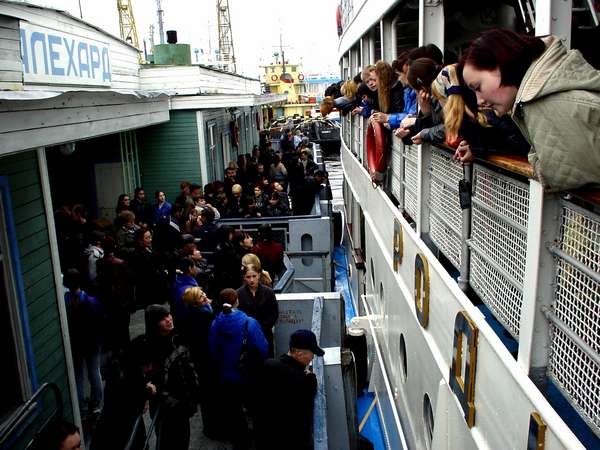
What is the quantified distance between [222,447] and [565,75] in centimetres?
496

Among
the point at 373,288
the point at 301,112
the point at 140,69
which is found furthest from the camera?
the point at 301,112

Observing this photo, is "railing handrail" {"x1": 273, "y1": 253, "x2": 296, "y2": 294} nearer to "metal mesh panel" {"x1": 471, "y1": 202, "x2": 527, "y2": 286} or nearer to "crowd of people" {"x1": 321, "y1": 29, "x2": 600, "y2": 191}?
"metal mesh panel" {"x1": 471, "y1": 202, "x2": 527, "y2": 286}

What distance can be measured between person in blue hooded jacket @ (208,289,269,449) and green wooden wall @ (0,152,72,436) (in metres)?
1.69

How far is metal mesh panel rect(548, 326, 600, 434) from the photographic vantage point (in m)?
1.94

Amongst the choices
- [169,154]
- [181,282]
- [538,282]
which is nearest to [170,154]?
[169,154]

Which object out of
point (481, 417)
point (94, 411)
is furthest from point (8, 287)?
point (481, 417)

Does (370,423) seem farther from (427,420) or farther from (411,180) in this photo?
(411,180)

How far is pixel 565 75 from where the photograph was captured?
5.68 feet

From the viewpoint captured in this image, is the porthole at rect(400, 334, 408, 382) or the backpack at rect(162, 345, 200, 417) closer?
the backpack at rect(162, 345, 200, 417)

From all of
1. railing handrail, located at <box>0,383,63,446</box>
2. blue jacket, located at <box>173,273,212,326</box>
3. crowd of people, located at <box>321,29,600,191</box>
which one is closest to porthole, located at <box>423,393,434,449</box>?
→ crowd of people, located at <box>321,29,600,191</box>

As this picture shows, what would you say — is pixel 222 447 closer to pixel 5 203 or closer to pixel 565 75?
pixel 5 203

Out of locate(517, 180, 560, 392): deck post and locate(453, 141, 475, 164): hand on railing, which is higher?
locate(453, 141, 475, 164): hand on railing

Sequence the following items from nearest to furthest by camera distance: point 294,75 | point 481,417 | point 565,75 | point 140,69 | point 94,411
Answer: point 565,75 < point 481,417 < point 94,411 < point 140,69 < point 294,75

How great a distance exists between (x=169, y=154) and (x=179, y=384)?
35.8ft
